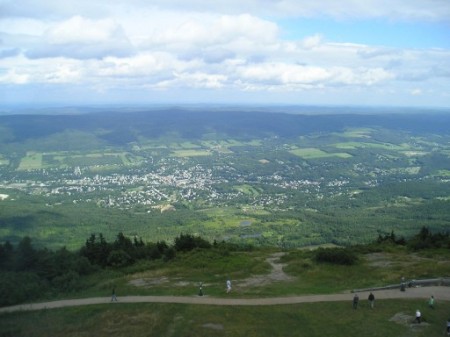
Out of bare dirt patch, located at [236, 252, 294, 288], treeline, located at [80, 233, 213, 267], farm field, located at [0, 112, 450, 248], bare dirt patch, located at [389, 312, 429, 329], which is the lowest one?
farm field, located at [0, 112, 450, 248]

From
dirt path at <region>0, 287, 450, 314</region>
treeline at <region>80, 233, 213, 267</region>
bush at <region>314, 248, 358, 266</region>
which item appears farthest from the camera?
treeline at <region>80, 233, 213, 267</region>

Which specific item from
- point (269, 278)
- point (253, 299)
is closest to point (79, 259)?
point (269, 278)

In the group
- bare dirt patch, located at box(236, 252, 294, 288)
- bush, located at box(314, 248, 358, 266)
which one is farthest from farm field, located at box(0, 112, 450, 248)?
bare dirt patch, located at box(236, 252, 294, 288)

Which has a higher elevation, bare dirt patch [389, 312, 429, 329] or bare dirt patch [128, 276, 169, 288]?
bare dirt patch [389, 312, 429, 329]

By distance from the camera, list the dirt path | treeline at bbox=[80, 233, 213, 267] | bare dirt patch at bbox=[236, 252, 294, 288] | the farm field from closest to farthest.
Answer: the dirt path → bare dirt patch at bbox=[236, 252, 294, 288] → treeline at bbox=[80, 233, 213, 267] → the farm field

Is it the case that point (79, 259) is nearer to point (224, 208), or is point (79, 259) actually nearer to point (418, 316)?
point (418, 316)

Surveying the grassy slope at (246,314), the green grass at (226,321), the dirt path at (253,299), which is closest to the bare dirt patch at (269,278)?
the grassy slope at (246,314)

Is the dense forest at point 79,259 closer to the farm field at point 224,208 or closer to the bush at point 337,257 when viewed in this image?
the bush at point 337,257

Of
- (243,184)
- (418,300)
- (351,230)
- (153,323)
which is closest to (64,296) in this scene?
(153,323)

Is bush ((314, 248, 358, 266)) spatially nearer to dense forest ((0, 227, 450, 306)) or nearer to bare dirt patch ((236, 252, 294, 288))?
dense forest ((0, 227, 450, 306))
